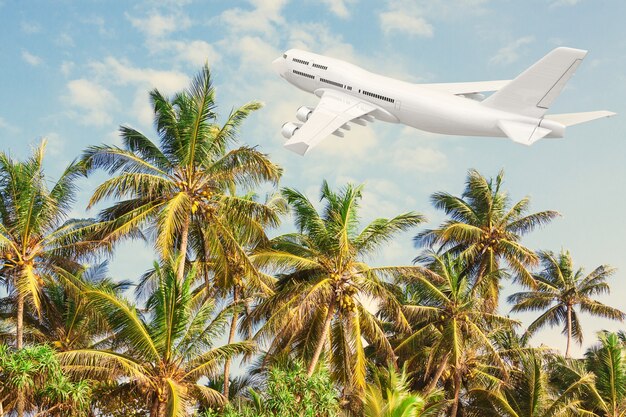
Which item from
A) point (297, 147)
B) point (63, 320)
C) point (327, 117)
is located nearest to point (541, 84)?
point (327, 117)

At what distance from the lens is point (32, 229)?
26.2m

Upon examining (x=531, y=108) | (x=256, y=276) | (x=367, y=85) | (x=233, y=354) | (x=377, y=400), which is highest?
(x=367, y=85)

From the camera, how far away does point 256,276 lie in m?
28.2

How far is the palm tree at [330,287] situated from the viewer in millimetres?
27078

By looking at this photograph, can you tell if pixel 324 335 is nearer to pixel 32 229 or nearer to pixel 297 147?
pixel 297 147

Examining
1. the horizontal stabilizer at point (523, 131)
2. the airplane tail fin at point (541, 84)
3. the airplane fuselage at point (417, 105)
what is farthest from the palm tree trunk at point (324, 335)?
the airplane tail fin at point (541, 84)

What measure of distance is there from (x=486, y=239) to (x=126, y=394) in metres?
24.7

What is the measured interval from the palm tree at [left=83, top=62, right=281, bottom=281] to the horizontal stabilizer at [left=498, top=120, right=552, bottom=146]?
858 centimetres

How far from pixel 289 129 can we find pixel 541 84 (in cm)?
957

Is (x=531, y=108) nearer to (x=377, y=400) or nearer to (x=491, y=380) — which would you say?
(x=377, y=400)

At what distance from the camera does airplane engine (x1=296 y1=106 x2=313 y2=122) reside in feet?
99.3

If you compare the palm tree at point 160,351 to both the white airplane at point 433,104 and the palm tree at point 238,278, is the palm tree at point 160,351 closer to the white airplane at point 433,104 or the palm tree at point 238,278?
the palm tree at point 238,278

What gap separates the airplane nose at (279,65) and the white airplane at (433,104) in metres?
1.00

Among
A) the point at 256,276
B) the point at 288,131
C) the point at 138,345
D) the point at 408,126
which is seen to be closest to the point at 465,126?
the point at 408,126
